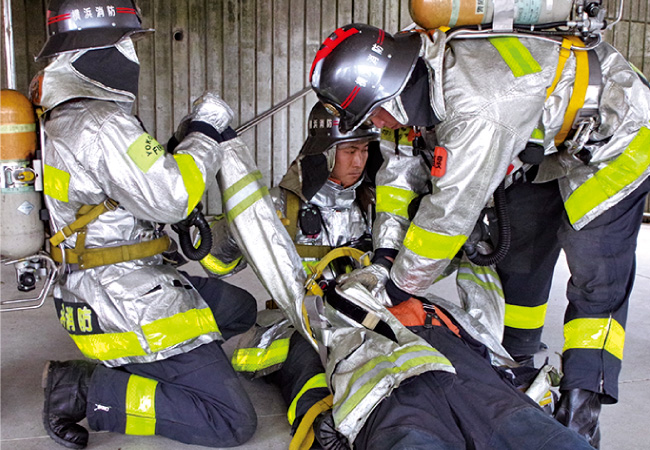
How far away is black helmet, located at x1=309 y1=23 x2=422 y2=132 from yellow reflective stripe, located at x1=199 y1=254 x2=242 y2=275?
116 cm

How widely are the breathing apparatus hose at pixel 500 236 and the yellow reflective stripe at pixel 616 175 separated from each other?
0.29 m

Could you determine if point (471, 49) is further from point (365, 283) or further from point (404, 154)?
point (365, 283)

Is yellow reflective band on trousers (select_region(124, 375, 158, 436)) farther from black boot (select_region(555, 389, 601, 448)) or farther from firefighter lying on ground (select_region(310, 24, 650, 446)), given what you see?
black boot (select_region(555, 389, 601, 448))

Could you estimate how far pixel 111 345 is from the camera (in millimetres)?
2545

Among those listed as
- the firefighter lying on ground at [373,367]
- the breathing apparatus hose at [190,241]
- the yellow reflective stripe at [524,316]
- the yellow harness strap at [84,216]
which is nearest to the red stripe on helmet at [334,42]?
the firefighter lying on ground at [373,367]

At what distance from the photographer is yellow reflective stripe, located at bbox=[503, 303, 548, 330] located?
329 cm

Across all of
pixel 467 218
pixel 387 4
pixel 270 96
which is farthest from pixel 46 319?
pixel 387 4

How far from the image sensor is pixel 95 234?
8.26 ft

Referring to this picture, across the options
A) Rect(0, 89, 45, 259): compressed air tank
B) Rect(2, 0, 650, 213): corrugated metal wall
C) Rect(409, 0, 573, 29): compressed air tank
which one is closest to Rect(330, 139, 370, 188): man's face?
Rect(409, 0, 573, 29): compressed air tank

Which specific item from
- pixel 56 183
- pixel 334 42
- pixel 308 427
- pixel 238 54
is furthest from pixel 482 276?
pixel 238 54

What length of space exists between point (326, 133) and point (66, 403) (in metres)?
1.78

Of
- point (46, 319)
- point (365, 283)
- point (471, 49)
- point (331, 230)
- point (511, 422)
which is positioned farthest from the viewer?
point (46, 319)

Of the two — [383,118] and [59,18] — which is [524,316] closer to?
[383,118]

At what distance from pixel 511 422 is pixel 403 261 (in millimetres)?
765
